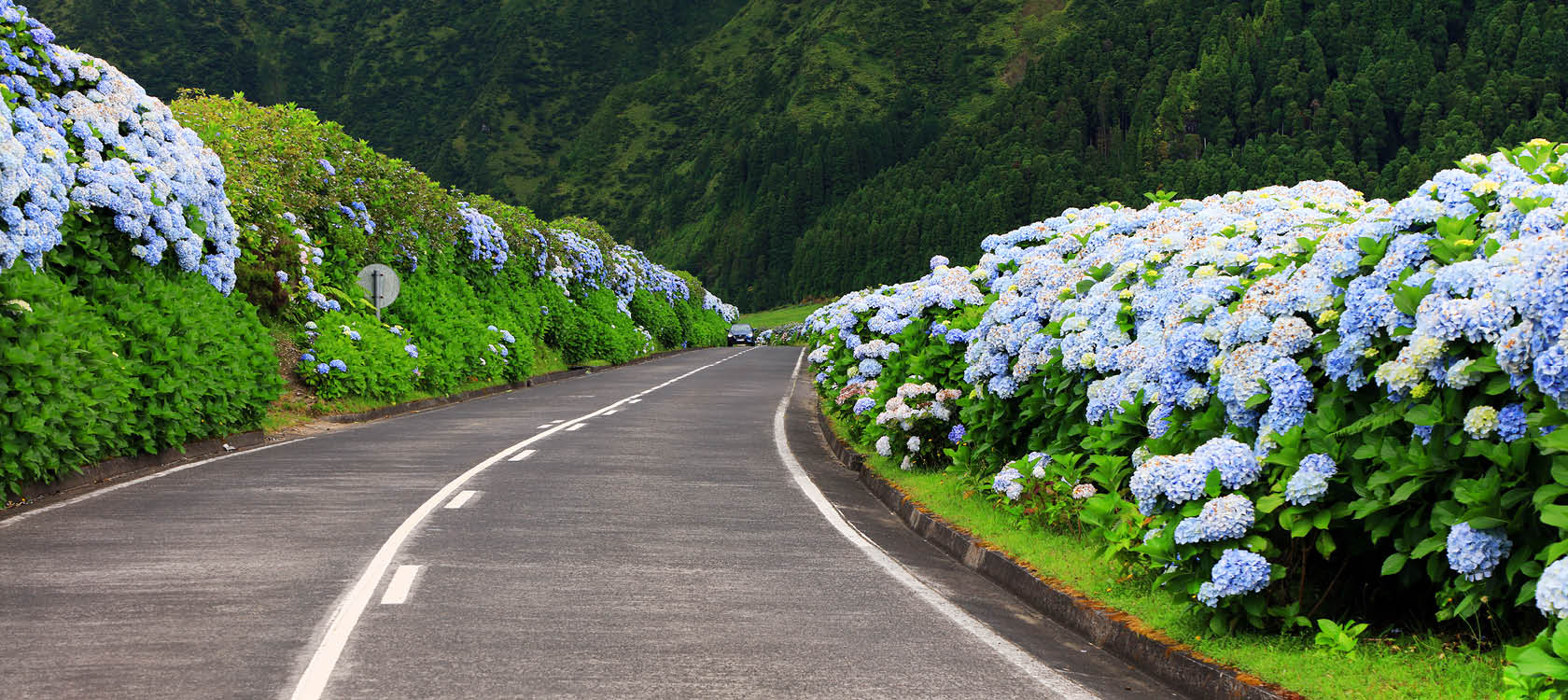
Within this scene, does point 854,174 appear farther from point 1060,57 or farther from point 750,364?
point 750,364

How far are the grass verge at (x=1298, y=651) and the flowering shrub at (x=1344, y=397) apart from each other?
6.7 inches

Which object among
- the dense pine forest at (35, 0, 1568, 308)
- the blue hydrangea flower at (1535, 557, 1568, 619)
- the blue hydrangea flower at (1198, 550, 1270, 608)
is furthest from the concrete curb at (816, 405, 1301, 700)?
the dense pine forest at (35, 0, 1568, 308)

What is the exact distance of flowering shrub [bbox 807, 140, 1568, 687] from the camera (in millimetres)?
4926

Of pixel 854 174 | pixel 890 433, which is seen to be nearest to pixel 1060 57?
pixel 854 174

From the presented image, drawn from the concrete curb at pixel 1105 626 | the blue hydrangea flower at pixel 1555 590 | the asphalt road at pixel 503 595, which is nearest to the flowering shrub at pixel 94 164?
the asphalt road at pixel 503 595

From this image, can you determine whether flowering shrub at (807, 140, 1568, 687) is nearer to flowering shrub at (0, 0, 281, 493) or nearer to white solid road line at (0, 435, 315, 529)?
white solid road line at (0, 435, 315, 529)

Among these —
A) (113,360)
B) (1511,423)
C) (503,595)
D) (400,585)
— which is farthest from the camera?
(113,360)

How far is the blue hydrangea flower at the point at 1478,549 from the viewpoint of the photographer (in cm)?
494

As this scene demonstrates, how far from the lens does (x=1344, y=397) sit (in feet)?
19.6

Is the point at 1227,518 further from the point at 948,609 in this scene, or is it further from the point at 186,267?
the point at 186,267

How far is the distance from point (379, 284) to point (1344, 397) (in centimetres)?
2309

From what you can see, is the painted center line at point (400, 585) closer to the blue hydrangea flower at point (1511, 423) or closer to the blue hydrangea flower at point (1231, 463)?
the blue hydrangea flower at point (1231, 463)

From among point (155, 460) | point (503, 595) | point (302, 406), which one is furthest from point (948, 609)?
point (302, 406)

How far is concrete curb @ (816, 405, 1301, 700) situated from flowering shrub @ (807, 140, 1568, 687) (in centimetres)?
31
